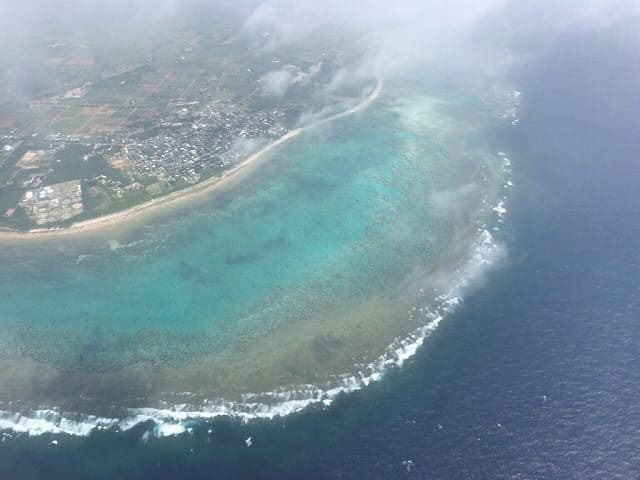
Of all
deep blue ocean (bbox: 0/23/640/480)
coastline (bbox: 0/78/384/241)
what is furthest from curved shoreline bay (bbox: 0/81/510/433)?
deep blue ocean (bbox: 0/23/640/480)

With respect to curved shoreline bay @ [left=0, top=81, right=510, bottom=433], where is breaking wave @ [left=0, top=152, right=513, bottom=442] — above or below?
below

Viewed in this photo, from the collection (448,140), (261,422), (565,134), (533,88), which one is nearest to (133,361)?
(261,422)

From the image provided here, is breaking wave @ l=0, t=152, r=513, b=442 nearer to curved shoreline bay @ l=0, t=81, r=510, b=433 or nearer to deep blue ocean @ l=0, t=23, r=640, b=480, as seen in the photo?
curved shoreline bay @ l=0, t=81, r=510, b=433

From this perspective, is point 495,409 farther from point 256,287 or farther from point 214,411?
point 256,287

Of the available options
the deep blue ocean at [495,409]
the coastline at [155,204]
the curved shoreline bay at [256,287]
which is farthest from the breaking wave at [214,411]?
the coastline at [155,204]

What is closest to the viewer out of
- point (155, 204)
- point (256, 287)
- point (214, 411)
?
point (214, 411)

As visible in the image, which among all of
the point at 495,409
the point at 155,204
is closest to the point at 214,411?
the point at 495,409
